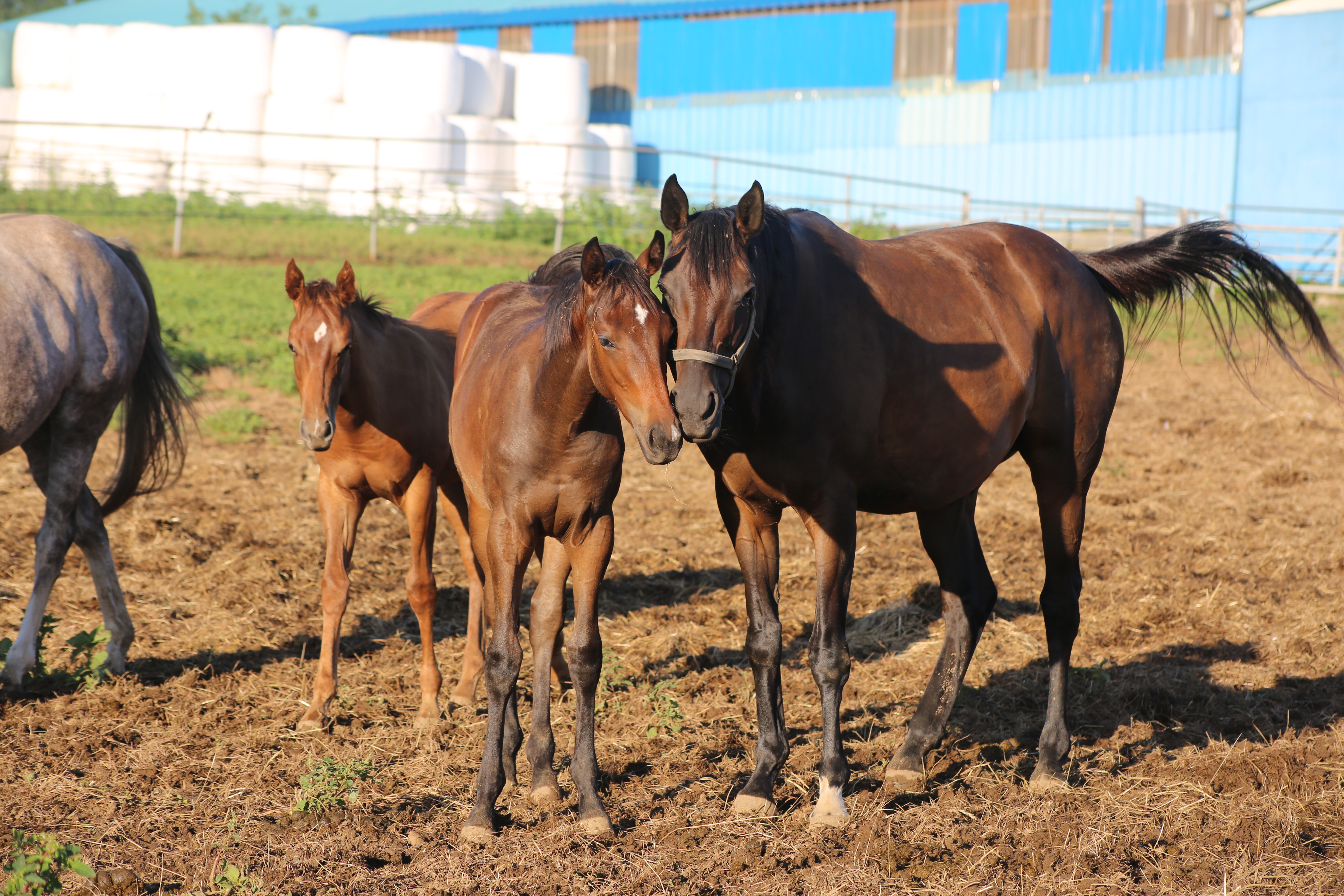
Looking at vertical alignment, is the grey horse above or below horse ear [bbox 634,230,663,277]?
below

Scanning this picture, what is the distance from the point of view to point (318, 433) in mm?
4188

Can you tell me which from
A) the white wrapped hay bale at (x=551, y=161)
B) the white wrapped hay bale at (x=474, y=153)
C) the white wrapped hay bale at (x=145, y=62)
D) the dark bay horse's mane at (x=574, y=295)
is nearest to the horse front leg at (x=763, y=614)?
the dark bay horse's mane at (x=574, y=295)

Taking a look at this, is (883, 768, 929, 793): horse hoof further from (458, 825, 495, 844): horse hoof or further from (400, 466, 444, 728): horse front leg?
(400, 466, 444, 728): horse front leg

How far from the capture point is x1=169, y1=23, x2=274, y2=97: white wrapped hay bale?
22.4m

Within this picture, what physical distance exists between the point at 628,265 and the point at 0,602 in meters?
4.15

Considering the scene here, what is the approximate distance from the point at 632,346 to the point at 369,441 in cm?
203

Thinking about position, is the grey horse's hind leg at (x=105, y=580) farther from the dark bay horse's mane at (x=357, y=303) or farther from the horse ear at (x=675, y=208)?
the horse ear at (x=675, y=208)

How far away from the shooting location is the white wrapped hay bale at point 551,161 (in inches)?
848

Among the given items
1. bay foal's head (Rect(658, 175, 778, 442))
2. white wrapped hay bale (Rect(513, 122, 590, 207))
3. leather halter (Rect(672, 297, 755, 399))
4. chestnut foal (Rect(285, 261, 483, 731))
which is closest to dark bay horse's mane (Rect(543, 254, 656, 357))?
bay foal's head (Rect(658, 175, 778, 442))

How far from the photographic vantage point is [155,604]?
18.4ft

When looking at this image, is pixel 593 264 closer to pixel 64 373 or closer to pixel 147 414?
pixel 64 373

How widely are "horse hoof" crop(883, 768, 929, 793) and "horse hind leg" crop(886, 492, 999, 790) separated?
24 cm

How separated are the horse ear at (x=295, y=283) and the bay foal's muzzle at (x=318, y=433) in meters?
0.58

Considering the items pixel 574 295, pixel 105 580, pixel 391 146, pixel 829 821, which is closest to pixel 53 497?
pixel 105 580
